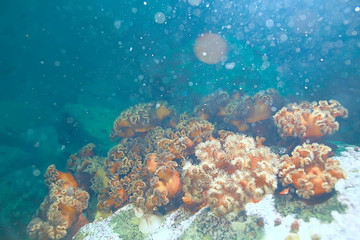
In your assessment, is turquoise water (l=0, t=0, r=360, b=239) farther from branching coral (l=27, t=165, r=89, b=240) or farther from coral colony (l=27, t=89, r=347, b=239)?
branching coral (l=27, t=165, r=89, b=240)

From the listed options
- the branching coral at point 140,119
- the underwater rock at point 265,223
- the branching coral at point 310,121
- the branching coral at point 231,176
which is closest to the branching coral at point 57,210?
the underwater rock at point 265,223

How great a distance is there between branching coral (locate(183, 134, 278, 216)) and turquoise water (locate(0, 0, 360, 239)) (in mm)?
5263

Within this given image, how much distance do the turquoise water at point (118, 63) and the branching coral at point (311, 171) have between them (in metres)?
5.07

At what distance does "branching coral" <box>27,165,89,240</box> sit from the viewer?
4426 millimetres

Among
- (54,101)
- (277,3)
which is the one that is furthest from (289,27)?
(54,101)

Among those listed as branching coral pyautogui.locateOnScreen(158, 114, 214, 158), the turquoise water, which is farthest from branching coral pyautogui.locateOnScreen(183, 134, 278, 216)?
the turquoise water

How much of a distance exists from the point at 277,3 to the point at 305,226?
394 inches

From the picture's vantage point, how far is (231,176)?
3312mm

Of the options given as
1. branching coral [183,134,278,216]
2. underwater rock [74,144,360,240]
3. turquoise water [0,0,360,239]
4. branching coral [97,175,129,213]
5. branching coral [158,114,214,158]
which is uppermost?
turquoise water [0,0,360,239]

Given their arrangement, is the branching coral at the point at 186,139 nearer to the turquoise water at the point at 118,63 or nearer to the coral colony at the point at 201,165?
the coral colony at the point at 201,165

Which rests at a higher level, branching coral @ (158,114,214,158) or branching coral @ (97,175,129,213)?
branching coral @ (158,114,214,158)

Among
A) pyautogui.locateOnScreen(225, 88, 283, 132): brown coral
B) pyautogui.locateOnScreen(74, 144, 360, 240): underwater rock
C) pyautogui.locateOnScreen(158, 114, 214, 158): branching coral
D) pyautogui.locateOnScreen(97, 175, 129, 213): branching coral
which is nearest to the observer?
pyautogui.locateOnScreen(74, 144, 360, 240): underwater rock

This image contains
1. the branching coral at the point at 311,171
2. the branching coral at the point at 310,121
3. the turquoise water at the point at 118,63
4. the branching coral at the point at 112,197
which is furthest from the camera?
the turquoise water at the point at 118,63

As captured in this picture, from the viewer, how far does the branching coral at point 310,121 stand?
435 centimetres
